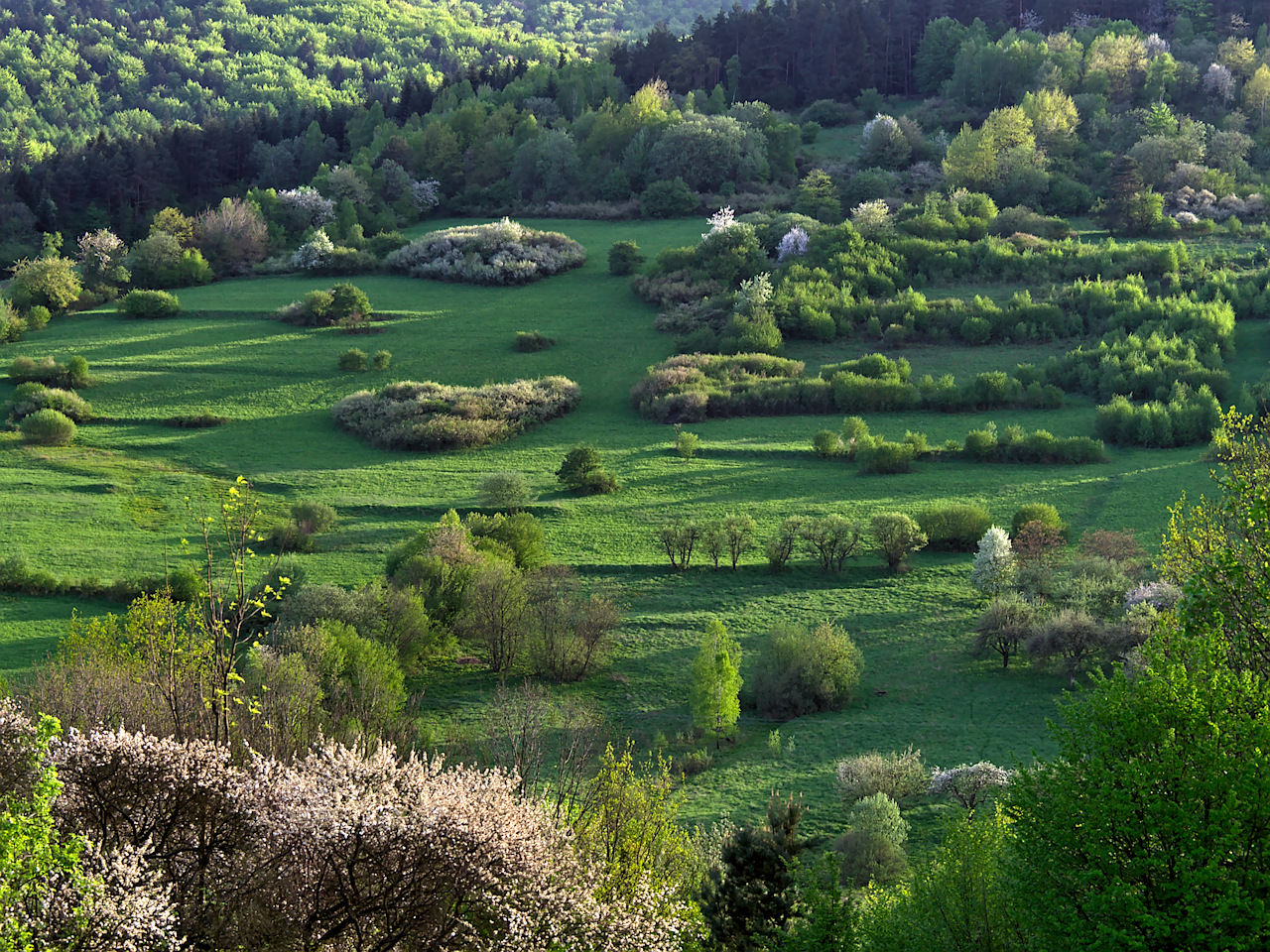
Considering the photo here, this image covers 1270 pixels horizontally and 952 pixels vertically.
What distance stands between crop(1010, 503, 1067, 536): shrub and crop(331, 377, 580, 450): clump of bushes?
830 inches

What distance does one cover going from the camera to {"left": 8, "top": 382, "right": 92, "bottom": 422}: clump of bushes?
162 feet

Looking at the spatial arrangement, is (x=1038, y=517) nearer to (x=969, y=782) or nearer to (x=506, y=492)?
(x=969, y=782)

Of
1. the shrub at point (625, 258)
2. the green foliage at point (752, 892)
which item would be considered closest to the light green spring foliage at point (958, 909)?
the green foliage at point (752, 892)

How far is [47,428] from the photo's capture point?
46.7 m

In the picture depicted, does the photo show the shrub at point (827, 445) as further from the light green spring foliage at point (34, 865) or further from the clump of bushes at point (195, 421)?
the light green spring foliage at point (34, 865)

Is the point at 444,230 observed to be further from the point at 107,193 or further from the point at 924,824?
the point at 924,824

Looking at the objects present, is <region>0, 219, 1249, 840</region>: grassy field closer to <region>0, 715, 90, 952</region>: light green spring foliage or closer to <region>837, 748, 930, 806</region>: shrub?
<region>837, 748, 930, 806</region>: shrub

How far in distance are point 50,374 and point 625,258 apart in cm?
3210

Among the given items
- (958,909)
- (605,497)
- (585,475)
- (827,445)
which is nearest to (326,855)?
(958,909)

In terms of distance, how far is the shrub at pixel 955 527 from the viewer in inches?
1412

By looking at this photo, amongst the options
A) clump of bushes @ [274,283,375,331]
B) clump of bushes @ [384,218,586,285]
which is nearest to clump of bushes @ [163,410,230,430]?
clump of bushes @ [274,283,375,331]

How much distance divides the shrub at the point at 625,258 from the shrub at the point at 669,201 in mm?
12749

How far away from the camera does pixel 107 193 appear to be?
88.8m

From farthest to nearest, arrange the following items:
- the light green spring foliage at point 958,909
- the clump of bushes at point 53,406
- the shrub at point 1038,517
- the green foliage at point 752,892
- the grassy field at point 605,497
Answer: the clump of bushes at point 53,406
the shrub at point 1038,517
the grassy field at point 605,497
the green foliage at point 752,892
the light green spring foliage at point 958,909
